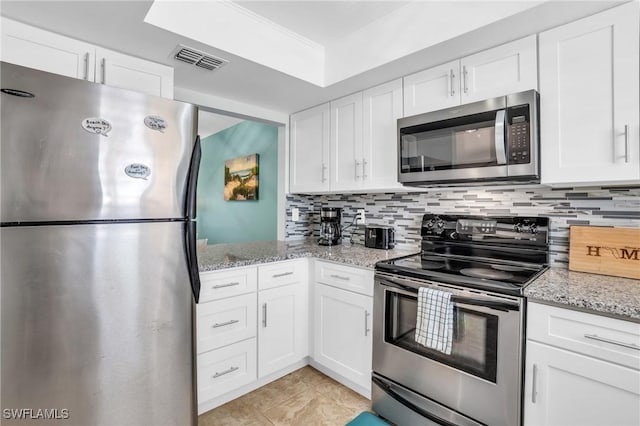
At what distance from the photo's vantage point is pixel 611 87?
4.52 ft

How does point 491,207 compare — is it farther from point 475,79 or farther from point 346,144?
point 346,144

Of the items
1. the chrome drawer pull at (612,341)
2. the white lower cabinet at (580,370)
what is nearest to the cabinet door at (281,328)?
the white lower cabinet at (580,370)

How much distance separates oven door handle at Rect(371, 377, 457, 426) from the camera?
1.56 metres

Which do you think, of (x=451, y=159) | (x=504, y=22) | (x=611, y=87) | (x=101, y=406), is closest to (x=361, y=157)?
(x=451, y=159)

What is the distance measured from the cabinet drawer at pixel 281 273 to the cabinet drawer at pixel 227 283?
A: 2.2 inches

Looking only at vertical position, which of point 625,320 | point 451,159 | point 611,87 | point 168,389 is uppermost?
point 611,87

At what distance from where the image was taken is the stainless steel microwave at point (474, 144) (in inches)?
60.8

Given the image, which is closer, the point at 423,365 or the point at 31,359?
the point at 31,359

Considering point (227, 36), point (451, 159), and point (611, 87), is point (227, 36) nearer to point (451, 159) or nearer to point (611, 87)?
point (451, 159)

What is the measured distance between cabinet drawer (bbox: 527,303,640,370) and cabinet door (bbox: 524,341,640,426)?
0.10 ft

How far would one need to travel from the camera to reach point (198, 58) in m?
1.87

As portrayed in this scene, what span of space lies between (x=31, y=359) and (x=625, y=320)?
214 cm

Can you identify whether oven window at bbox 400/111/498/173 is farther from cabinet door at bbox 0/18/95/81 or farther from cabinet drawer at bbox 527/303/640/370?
cabinet door at bbox 0/18/95/81

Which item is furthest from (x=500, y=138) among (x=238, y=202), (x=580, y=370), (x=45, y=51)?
(x=238, y=202)
